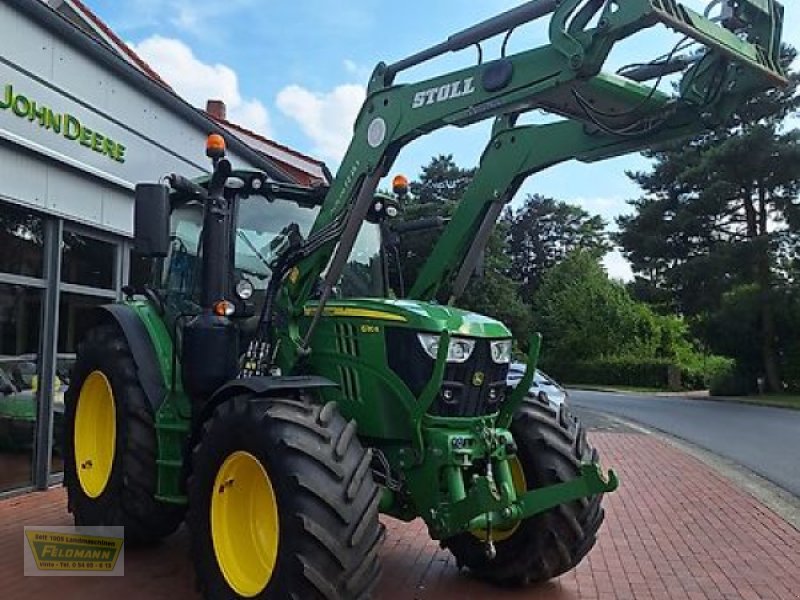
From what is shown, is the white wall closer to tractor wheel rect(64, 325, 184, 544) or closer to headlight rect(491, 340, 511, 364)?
tractor wheel rect(64, 325, 184, 544)

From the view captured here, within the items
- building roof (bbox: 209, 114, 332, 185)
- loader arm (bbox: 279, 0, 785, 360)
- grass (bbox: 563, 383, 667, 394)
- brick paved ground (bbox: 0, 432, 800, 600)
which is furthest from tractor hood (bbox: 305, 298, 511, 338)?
grass (bbox: 563, 383, 667, 394)

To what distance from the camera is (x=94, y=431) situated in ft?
20.8

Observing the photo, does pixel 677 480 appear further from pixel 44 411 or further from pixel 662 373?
pixel 662 373

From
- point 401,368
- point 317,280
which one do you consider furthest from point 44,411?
point 401,368

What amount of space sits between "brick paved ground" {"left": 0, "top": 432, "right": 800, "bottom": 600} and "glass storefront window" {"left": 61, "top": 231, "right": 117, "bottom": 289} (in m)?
2.15

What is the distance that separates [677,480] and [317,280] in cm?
702

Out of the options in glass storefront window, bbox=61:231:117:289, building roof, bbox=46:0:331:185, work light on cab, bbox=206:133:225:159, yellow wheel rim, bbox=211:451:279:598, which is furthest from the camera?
building roof, bbox=46:0:331:185

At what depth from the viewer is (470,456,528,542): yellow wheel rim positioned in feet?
17.4

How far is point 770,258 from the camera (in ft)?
96.4

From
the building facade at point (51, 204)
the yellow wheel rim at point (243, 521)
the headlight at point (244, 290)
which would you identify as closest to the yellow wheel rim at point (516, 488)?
the yellow wheel rim at point (243, 521)

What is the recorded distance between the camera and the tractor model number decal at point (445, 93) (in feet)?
15.2

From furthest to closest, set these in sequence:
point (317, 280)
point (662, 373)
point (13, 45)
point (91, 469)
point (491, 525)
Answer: point (662, 373) < point (13, 45) < point (91, 469) < point (317, 280) < point (491, 525)
